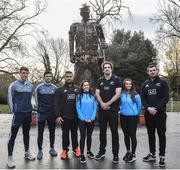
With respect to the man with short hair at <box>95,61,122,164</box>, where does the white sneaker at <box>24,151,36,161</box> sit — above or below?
below

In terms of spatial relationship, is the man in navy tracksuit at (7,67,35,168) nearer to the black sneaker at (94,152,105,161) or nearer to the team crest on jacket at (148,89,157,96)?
the black sneaker at (94,152,105,161)

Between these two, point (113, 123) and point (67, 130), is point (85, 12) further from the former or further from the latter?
point (113, 123)

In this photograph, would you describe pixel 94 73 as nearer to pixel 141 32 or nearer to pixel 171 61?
pixel 141 32

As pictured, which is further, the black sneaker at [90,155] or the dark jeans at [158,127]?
the black sneaker at [90,155]

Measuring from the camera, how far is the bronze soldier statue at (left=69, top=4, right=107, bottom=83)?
14219mm

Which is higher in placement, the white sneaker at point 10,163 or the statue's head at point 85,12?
the statue's head at point 85,12

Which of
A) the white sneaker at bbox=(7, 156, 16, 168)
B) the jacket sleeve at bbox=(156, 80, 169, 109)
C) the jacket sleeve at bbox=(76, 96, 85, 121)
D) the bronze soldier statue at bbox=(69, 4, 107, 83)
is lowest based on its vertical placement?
the white sneaker at bbox=(7, 156, 16, 168)

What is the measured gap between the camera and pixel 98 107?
8.95 meters

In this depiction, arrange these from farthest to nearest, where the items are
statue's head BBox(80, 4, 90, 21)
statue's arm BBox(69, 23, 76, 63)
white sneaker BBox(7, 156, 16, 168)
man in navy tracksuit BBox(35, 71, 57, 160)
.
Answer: statue's head BBox(80, 4, 90, 21) < statue's arm BBox(69, 23, 76, 63) < man in navy tracksuit BBox(35, 71, 57, 160) < white sneaker BBox(7, 156, 16, 168)

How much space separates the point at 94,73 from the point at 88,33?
140 centimetres

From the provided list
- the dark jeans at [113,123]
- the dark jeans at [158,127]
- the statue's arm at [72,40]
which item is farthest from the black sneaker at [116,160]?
the statue's arm at [72,40]

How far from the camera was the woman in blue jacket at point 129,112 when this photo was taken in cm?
881

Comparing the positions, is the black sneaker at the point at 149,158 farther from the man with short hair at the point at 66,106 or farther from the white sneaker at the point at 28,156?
the white sneaker at the point at 28,156

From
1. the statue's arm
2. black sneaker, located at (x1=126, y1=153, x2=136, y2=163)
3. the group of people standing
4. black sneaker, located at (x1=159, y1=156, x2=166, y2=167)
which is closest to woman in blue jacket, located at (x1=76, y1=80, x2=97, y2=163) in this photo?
the group of people standing
